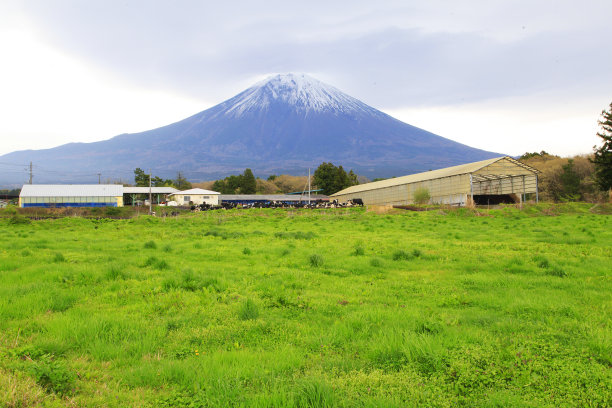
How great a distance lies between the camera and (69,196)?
71562 millimetres

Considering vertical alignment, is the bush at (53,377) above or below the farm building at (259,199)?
below

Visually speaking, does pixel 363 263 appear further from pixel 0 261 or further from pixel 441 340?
pixel 0 261

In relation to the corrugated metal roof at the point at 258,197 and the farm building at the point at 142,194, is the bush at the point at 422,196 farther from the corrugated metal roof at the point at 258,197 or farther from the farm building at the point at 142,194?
the farm building at the point at 142,194

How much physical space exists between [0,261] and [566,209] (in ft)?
136

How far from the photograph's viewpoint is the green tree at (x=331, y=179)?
98.1 meters

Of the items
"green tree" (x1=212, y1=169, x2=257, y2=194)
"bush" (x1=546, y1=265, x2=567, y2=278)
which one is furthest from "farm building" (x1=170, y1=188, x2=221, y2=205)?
"bush" (x1=546, y1=265, x2=567, y2=278)

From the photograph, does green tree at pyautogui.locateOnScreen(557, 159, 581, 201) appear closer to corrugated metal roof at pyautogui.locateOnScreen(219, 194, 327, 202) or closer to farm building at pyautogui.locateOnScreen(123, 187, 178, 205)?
corrugated metal roof at pyautogui.locateOnScreen(219, 194, 327, 202)

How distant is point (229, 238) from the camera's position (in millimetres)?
17531

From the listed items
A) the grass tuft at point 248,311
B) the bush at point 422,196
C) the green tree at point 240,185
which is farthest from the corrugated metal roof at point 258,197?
the grass tuft at point 248,311

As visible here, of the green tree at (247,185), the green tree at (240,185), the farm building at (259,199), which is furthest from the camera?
the green tree at (240,185)

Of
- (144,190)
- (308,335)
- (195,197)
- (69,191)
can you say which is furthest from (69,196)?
(308,335)

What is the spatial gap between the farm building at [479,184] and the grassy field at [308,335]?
39615mm

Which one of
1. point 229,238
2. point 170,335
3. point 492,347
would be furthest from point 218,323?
point 229,238

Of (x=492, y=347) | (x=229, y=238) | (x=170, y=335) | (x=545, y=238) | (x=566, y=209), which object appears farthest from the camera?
(x=566, y=209)
